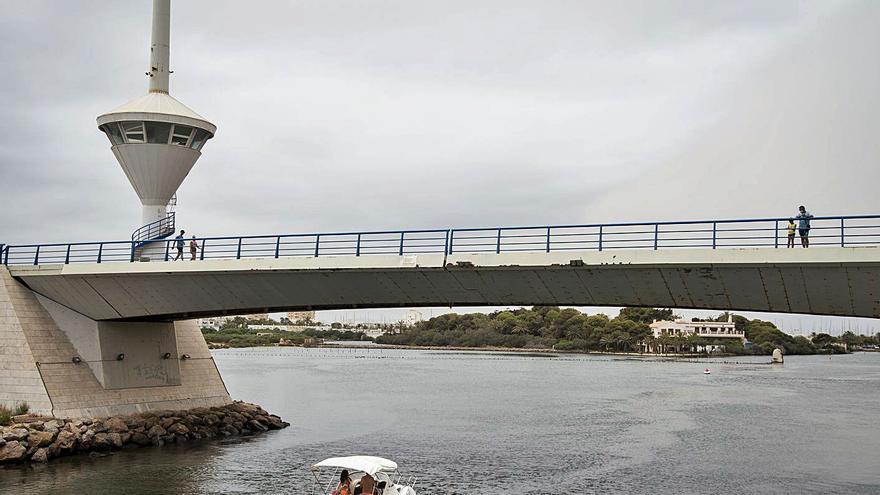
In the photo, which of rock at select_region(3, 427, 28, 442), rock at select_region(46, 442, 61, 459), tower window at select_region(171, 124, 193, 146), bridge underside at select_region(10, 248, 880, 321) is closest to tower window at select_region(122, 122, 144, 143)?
tower window at select_region(171, 124, 193, 146)

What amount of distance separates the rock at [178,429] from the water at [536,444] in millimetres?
1138

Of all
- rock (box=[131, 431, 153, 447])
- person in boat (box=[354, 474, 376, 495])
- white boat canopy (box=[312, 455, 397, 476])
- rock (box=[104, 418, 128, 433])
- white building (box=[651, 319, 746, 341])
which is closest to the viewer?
person in boat (box=[354, 474, 376, 495])

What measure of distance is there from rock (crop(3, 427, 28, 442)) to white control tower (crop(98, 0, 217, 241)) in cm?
1218

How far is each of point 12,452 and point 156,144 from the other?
1663cm

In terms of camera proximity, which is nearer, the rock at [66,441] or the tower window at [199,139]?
the rock at [66,441]

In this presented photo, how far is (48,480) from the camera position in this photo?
2833 cm

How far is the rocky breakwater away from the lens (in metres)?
30.8

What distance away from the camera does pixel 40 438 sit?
3120cm

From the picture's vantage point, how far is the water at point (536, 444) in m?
29.7

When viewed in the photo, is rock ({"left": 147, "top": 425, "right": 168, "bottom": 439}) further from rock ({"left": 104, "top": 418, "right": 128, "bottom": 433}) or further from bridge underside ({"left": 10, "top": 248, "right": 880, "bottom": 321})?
bridge underside ({"left": 10, "top": 248, "right": 880, "bottom": 321})

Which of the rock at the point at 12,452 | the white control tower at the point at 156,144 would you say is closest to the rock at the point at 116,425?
the rock at the point at 12,452

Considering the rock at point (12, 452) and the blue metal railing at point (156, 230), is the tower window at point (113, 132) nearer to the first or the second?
the blue metal railing at point (156, 230)

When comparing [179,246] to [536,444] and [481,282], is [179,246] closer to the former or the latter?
[481,282]

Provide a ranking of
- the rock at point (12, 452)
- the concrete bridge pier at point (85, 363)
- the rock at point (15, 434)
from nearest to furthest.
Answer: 1. the rock at point (12, 452)
2. the rock at point (15, 434)
3. the concrete bridge pier at point (85, 363)
